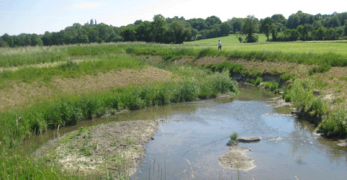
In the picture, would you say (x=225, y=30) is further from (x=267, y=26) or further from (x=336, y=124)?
(x=336, y=124)

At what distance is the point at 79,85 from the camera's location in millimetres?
19344

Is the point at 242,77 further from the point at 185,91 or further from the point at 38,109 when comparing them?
the point at 38,109

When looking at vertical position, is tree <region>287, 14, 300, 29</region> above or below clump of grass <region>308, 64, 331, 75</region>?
above

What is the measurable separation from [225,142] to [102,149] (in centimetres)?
515

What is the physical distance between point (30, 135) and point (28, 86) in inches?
227

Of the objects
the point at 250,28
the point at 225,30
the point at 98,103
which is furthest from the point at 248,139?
the point at 225,30

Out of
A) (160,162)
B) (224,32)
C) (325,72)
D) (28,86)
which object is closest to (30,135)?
(28,86)

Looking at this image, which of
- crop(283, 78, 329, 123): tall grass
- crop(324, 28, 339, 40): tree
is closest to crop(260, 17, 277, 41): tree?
crop(324, 28, 339, 40): tree

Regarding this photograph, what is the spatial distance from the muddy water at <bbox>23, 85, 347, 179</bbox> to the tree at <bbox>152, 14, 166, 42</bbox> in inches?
2683

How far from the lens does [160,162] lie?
9.59 metres

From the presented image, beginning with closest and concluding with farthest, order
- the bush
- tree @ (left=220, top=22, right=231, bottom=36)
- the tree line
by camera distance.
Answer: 1. the bush
2. the tree line
3. tree @ (left=220, top=22, right=231, bottom=36)

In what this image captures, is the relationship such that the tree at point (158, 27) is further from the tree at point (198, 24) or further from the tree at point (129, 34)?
the tree at point (198, 24)

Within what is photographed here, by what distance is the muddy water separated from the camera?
872cm

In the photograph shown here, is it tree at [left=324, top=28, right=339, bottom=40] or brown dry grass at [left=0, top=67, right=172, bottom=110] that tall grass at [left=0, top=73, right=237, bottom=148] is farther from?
tree at [left=324, top=28, right=339, bottom=40]
